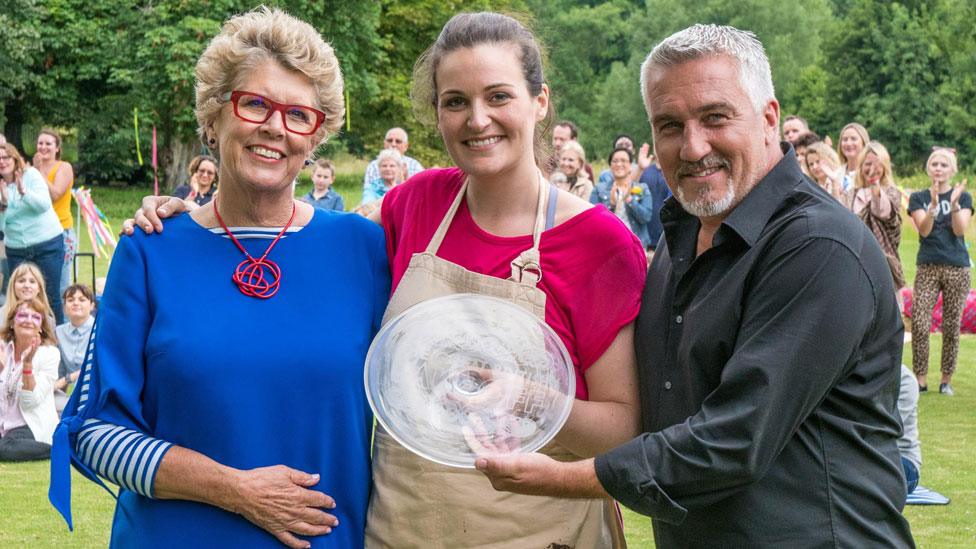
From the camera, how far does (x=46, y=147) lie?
13016mm

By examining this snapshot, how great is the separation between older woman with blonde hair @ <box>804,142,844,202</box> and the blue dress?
27.1ft

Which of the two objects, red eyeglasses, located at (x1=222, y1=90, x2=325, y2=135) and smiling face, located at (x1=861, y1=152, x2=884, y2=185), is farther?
smiling face, located at (x1=861, y1=152, x2=884, y2=185)

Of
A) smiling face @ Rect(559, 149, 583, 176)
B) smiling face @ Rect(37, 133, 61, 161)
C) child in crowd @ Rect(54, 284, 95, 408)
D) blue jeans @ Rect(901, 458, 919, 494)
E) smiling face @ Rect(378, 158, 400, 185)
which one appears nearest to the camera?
blue jeans @ Rect(901, 458, 919, 494)

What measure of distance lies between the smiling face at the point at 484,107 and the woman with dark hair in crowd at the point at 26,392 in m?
6.29

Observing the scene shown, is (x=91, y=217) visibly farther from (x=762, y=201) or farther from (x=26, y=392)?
(x=762, y=201)

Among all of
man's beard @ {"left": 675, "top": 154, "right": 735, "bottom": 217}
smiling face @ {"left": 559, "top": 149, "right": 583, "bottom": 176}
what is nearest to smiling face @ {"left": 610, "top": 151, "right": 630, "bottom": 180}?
smiling face @ {"left": 559, "top": 149, "right": 583, "bottom": 176}

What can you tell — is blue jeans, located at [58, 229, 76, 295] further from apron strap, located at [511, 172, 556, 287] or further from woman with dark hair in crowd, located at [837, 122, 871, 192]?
apron strap, located at [511, 172, 556, 287]

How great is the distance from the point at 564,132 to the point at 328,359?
10512mm

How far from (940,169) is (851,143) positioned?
120 centimetres

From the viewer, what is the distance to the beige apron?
2.81m

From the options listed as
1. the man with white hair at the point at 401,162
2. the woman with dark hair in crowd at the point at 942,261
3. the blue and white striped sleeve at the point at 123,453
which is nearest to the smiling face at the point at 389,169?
the man with white hair at the point at 401,162

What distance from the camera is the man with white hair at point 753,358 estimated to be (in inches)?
90.5

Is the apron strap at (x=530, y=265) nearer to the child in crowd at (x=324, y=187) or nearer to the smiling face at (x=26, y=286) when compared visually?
the smiling face at (x=26, y=286)

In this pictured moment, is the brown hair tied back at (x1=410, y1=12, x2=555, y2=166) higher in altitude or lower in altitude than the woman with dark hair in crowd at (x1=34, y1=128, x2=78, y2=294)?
higher
